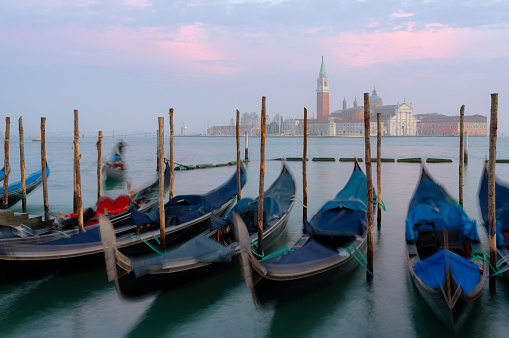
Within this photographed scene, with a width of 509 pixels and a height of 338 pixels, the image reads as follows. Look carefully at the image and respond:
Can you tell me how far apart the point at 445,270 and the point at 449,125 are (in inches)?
3212

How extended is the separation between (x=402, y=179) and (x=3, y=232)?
9.80 metres

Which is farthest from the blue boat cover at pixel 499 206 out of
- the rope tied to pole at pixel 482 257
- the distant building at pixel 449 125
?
the distant building at pixel 449 125

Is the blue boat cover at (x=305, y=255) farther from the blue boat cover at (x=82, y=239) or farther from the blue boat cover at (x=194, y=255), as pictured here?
the blue boat cover at (x=82, y=239)

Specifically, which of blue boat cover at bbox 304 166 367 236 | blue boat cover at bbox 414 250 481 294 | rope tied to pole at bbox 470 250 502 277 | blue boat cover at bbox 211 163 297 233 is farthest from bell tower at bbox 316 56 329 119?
blue boat cover at bbox 414 250 481 294

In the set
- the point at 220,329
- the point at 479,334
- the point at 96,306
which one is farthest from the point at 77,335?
the point at 479,334

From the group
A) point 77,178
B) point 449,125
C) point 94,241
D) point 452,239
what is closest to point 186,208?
point 77,178

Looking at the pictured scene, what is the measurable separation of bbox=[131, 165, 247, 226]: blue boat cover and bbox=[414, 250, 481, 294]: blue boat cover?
2812 millimetres

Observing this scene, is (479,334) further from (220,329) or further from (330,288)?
(220,329)

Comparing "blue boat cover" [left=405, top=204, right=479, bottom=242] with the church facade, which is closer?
"blue boat cover" [left=405, top=204, right=479, bottom=242]

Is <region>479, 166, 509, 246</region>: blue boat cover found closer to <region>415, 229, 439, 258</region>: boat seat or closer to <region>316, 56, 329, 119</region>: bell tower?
<region>415, 229, 439, 258</region>: boat seat

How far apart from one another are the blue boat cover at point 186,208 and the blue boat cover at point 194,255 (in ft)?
3.63

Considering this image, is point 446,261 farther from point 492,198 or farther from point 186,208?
point 186,208

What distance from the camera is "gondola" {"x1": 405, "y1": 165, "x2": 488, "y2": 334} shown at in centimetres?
302

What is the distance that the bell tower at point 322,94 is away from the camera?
3361 inches
